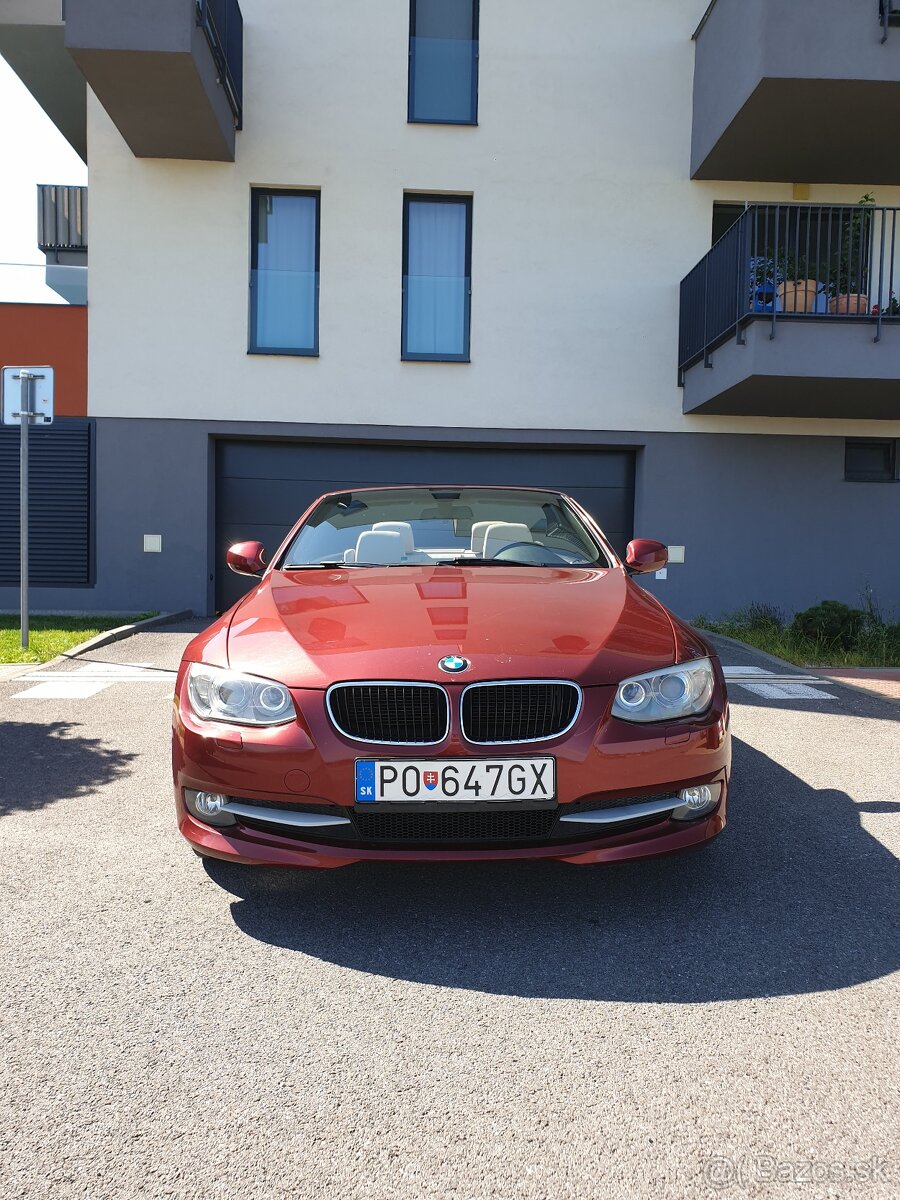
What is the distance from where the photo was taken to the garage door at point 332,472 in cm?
1280

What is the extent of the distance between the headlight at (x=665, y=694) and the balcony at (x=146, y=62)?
9.51 metres

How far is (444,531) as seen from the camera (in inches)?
177

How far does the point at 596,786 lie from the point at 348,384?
411 inches

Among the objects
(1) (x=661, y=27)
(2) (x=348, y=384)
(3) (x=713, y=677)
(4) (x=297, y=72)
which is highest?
(1) (x=661, y=27)

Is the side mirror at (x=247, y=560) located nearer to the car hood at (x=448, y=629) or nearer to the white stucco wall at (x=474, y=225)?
the car hood at (x=448, y=629)

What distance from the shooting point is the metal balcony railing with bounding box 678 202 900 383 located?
9977 mm

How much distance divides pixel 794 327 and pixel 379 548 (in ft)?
24.5

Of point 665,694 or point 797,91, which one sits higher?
point 797,91

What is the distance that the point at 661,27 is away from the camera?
1255 cm

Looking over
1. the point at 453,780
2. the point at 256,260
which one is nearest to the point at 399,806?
the point at 453,780

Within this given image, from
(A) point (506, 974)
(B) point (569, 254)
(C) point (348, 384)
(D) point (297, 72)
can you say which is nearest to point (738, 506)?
(B) point (569, 254)

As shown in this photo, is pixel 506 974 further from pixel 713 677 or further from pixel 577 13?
pixel 577 13

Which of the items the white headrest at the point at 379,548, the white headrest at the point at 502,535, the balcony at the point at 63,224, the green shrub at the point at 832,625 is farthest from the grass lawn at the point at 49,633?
the green shrub at the point at 832,625

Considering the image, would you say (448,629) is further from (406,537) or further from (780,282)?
(780,282)
